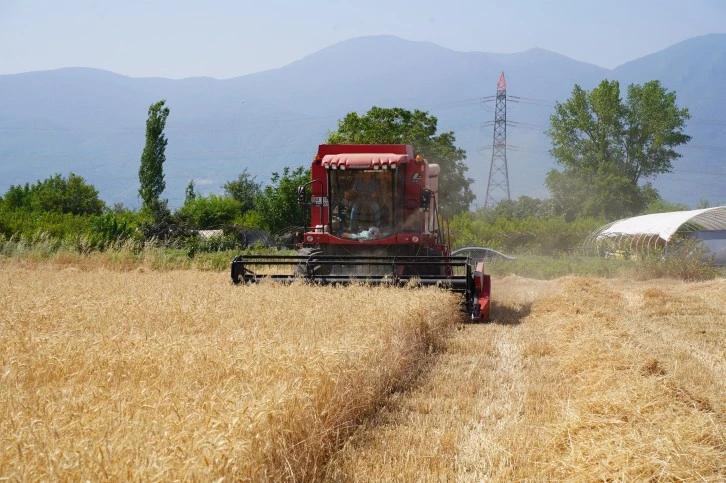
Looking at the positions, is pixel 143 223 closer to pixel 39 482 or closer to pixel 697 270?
pixel 697 270

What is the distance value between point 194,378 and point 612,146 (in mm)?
59641

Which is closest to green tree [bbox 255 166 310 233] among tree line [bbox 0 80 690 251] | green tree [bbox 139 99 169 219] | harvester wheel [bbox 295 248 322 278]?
tree line [bbox 0 80 690 251]

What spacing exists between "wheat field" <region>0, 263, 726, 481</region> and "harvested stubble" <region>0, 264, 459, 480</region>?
0.05ft

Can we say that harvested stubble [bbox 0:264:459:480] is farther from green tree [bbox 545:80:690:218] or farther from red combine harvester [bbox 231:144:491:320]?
green tree [bbox 545:80:690:218]

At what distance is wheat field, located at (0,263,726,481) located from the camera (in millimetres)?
3240

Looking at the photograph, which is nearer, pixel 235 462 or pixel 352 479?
pixel 235 462

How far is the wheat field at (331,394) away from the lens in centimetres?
324

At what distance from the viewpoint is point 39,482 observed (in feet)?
8.75

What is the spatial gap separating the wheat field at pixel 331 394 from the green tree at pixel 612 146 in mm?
50840

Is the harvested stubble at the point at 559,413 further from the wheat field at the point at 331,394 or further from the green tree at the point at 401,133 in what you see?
the green tree at the point at 401,133

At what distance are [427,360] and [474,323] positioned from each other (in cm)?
331

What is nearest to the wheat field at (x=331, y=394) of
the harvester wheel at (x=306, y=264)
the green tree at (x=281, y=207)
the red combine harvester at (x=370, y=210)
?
the harvester wheel at (x=306, y=264)

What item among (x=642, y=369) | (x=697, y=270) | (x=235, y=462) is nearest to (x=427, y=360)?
(x=642, y=369)

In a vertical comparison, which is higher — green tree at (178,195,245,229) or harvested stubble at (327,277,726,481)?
green tree at (178,195,245,229)
